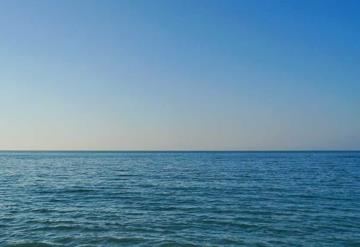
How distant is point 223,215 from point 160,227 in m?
5.23

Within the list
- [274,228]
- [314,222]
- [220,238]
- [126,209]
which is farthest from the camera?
[126,209]

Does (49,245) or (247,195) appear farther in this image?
(247,195)

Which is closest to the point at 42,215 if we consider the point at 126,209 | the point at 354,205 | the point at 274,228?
the point at 126,209

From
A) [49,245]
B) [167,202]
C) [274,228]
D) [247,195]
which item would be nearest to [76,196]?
[167,202]

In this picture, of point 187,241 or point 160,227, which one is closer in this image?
point 187,241

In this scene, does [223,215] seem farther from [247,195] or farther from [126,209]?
[247,195]

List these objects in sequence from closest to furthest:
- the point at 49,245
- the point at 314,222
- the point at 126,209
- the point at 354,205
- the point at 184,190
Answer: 1. the point at 49,245
2. the point at 314,222
3. the point at 126,209
4. the point at 354,205
5. the point at 184,190

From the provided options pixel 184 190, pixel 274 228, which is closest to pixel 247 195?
pixel 184 190

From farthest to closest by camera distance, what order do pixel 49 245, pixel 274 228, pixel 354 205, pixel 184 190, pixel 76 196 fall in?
pixel 184 190, pixel 76 196, pixel 354 205, pixel 274 228, pixel 49 245

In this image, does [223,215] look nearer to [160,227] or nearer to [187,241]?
[160,227]

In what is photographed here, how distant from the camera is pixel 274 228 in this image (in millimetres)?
22391

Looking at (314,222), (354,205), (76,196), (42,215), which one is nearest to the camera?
(314,222)

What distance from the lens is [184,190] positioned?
40.0 meters

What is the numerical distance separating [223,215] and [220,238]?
593cm
